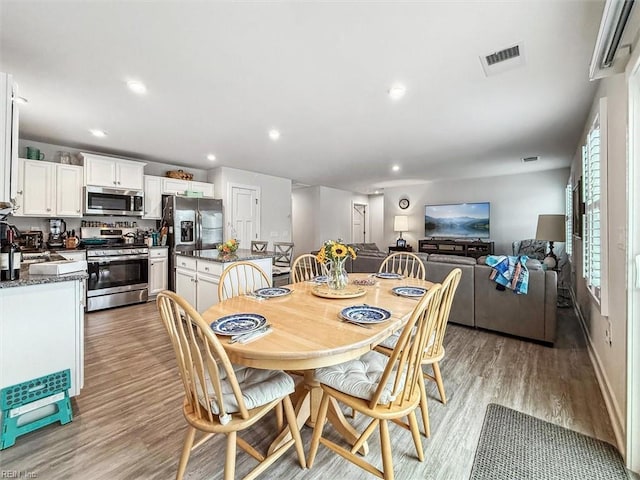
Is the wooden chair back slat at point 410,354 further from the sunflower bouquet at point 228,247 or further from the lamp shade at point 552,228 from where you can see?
the lamp shade at point 552,228

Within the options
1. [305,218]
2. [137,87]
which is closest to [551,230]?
[137,87]

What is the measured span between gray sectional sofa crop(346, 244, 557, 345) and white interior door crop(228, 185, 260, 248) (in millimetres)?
3807

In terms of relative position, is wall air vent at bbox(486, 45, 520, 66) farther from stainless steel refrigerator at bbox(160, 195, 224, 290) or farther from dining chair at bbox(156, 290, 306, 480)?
stainless steel refrigerator at bbox(160, 195, 224, 290)

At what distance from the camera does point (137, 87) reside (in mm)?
2488

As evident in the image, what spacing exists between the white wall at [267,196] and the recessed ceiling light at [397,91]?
3988 millimetres

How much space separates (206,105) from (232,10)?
1.41 meters

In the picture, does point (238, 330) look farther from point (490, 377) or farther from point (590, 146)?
point (590, 146)

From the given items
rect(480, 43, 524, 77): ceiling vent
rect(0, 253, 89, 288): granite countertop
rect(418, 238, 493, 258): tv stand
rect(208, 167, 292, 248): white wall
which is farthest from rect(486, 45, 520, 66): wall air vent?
rect(418, 238, 493, 258): tv stand

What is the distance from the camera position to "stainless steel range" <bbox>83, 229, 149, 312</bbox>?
399 centimetres

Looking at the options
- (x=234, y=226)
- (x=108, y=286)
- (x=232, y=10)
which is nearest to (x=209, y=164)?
(x=234, y=226)

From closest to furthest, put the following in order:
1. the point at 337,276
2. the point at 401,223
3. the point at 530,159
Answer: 1. the point at 337,276
2. the point at 530,159
3. the point at 401,223

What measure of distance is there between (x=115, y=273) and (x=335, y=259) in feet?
→ 12.6

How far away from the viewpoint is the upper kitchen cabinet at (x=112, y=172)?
4.19m

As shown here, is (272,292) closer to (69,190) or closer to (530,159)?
(69,190)
